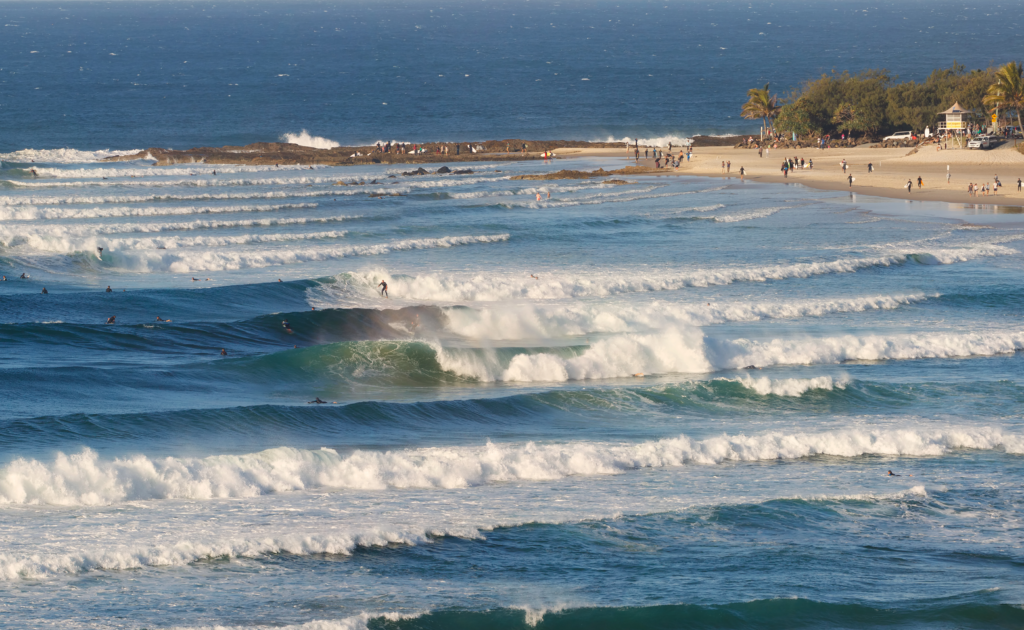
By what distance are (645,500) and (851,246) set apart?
27.4 m

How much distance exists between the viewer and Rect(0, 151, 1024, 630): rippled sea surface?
12.4m

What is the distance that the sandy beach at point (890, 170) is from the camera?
2189 inches

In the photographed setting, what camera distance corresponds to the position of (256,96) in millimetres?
127000

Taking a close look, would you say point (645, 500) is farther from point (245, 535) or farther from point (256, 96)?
point (256, 96)

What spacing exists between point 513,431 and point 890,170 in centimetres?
5125

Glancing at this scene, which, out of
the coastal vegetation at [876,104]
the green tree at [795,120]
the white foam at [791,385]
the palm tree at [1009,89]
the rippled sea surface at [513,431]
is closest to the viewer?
the rippled sea surface at [513,431]

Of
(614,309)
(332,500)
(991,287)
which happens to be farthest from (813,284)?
(332,500)

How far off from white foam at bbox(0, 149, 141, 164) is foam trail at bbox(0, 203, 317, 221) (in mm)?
30892

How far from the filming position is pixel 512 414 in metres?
21.2

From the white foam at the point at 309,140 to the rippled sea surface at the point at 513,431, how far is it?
5159cm

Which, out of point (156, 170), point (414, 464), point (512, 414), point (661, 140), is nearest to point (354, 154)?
point (156, 170)

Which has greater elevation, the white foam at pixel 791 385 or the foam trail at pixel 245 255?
the foam trail at pixel 245 255

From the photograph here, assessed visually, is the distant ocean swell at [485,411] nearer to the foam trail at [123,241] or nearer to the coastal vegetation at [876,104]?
the foam trail at [123,241]

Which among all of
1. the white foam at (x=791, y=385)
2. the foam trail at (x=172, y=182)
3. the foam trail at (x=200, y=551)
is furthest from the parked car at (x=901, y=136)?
the foam trail at (x=200, y=551)
